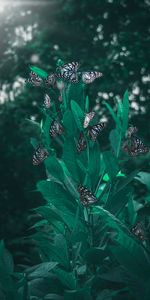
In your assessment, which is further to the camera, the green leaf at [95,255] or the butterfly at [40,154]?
the butterfly at [40,154]

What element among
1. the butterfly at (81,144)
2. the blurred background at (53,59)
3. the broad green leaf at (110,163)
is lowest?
the broad green leaf at (110,163)

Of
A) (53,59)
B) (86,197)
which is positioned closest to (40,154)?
(86,197)

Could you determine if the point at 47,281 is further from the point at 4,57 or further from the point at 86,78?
the point at 4,57

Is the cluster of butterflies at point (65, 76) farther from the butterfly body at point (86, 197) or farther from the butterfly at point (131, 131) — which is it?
the butterfly body at point (86, 197)

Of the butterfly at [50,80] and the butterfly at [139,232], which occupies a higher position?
the butterfly at [50,80]

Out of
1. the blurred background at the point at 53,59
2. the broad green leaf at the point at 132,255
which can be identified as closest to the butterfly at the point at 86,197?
the broad green leaf at the point at 132,255

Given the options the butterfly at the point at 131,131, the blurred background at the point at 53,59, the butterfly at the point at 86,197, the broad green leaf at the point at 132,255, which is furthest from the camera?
the blurred background at the point at 53,59
